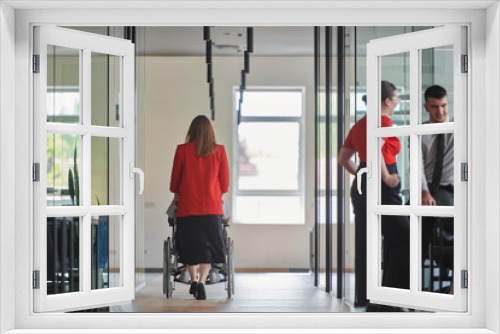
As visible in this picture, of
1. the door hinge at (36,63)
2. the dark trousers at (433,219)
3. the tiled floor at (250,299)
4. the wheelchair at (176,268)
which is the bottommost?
the tiled floor at (250,299)

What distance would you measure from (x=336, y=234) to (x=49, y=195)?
2.64 m

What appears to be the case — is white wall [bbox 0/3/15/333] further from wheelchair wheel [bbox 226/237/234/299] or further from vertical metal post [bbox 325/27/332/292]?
vertical metal post [bbox 325/27/332/292]

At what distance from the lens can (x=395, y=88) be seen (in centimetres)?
383

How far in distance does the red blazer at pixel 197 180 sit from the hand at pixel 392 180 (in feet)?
5.26

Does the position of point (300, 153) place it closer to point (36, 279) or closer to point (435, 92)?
point (435, 92)

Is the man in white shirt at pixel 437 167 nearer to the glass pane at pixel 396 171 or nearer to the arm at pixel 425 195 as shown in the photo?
Result: the arm at pixel 425 195

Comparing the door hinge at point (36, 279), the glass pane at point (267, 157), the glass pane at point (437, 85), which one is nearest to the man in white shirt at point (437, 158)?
the glass pane at point (437, 85)

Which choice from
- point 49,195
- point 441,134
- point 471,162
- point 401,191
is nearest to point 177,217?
point 49,195

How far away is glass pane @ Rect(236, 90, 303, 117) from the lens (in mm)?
8297

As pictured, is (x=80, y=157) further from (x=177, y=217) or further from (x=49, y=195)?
(x=177, y=217)

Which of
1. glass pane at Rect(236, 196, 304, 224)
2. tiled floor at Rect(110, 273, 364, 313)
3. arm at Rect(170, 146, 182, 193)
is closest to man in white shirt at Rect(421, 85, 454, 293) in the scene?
tiled floor at Rect(110, 273, 364, 313)

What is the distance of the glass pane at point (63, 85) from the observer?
3.57 m

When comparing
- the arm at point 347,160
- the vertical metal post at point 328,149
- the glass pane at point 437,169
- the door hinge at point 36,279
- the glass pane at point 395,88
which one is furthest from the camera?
the vertical metal post at point 328,149

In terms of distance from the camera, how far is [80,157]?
3.42 meters
